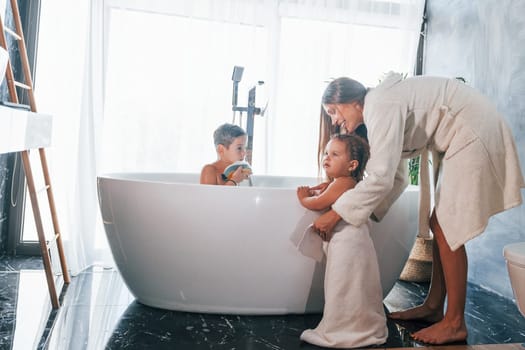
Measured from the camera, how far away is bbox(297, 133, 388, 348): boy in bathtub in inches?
72.2

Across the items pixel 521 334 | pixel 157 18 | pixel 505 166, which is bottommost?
pixel 521 334

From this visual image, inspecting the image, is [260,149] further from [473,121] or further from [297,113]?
[473,121]

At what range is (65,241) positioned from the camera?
9.61 feet

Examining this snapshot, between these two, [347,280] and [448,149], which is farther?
[448,149]

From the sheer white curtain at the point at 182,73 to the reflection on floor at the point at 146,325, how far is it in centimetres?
57

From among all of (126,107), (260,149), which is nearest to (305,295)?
(260,149)

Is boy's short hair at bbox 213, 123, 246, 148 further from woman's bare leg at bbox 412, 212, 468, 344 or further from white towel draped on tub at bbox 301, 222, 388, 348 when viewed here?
woman's bare leg at bbox 412, 212, 468, 344

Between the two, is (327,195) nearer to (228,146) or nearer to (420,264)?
(228,146)

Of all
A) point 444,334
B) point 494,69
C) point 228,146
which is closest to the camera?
point 444,334

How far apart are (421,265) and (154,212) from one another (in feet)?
5.42

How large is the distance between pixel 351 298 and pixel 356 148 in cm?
57

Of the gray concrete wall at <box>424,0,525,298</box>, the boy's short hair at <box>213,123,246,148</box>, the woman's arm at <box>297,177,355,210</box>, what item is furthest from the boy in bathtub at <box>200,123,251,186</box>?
the gray concrete wall at <box>424,0,525,298</box>

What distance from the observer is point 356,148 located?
198 centimetres

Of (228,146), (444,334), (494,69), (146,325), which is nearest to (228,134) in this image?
(228,146)
